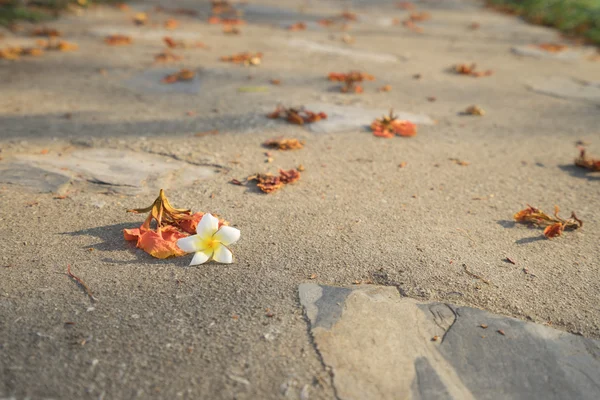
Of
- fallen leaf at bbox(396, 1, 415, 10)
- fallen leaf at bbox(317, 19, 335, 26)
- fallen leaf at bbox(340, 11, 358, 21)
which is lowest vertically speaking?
fallen leaf at bbox(317, 19, 335, 26)

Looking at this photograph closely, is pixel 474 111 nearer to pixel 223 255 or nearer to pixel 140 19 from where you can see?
pixel 223 255

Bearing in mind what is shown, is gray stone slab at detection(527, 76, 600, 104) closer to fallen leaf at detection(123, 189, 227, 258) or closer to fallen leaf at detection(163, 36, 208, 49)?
fallen leaf at detection(163, 36, 208, 49)

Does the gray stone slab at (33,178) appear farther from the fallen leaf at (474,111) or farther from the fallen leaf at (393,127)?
the fallen leaf at (474,111)

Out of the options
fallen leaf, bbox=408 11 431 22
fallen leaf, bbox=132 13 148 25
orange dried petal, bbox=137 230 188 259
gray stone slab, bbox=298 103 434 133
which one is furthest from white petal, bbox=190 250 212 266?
fallen leaf, bbox=408 11 431 22

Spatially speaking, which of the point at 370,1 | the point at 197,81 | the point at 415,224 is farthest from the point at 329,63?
the point at 370,1

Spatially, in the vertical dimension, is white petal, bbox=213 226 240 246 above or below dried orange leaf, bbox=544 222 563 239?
above
